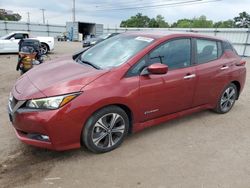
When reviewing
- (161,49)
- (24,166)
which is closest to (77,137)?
(24,166)

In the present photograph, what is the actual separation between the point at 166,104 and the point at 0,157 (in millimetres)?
2379

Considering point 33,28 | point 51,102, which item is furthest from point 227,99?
point 33,28

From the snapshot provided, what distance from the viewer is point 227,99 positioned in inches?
190

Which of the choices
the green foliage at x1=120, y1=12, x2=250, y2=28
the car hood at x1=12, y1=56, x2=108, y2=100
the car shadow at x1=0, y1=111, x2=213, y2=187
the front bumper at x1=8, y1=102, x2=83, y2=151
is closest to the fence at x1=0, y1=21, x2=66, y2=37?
the car hood at x1=12, y1=56, x2=108, y2=100

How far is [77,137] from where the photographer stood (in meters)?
2.91

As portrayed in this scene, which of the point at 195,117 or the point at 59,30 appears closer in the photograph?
the point at 195,117

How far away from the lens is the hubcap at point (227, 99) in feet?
15.5

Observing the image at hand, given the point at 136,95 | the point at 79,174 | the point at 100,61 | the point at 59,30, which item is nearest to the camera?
the point at 79,174

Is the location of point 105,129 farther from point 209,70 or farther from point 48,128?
point 209,70

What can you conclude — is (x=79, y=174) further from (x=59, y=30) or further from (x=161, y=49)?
(x=59, y=30)

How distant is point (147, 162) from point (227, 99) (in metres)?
2.63

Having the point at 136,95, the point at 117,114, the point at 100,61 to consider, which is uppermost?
the point at 100,61

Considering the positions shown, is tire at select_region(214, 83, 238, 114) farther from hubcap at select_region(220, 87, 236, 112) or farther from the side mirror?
the side mirror

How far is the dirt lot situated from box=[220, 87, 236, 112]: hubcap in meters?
0.83
